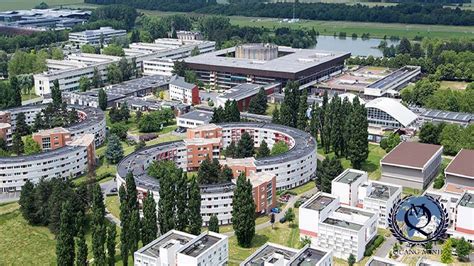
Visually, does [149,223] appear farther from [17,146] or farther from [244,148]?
[17,146]

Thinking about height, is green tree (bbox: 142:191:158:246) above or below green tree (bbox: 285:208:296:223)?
above

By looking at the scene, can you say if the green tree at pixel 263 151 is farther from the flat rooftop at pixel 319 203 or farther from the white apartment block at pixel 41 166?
the white apartment block at pixel 41 166

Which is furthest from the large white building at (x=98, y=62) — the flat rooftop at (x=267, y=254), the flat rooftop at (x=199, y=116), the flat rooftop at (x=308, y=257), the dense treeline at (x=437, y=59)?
the flat rooftop at (x=308, y=257)

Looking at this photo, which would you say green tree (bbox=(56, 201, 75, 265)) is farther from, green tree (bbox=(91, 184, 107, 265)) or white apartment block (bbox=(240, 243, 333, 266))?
white apartment block (bbox=(240, 243, 333, 266))

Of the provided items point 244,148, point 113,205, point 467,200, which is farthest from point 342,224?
point 113,205

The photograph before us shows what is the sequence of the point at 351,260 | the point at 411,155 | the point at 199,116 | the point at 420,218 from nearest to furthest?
1. the point at 351,260
2. the point at 420,218
3. the point at 411,155
4. the point at 199,116

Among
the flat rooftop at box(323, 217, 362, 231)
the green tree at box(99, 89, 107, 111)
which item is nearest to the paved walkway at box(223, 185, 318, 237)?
the flat rooftop at box(323, 217, 362, 231)

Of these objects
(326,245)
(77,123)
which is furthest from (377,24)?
(326,245)
